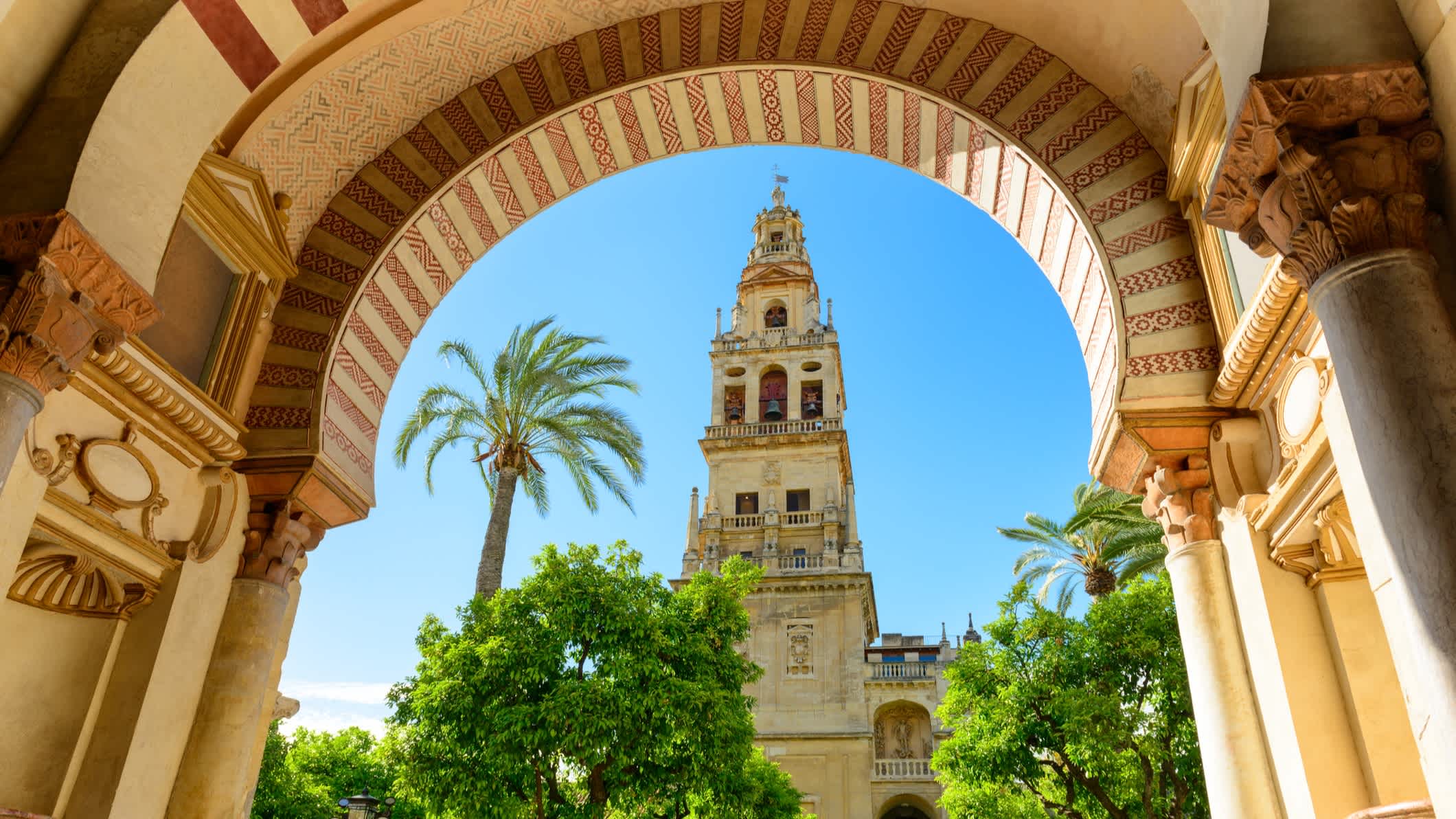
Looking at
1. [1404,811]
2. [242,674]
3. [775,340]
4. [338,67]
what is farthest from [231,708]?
[775,340]

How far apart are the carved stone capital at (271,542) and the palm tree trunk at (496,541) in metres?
10.0

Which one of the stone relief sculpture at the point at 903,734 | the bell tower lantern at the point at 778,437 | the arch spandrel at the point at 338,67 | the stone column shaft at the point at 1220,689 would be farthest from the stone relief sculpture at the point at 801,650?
the stone column shaft at the point at 1220,689

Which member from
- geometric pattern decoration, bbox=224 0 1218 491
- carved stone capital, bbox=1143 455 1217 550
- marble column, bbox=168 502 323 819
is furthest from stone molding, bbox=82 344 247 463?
carved stone capital, bbox=1143 455 1217 550

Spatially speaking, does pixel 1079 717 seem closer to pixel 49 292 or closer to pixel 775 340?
pixel 49 292

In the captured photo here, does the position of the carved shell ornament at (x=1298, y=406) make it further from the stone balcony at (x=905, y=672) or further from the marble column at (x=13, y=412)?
the stone balcony at (x=905, y=672)

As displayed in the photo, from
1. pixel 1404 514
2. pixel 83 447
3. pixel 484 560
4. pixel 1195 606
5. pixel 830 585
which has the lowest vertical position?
pixel 1404 514

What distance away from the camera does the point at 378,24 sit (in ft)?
23.3

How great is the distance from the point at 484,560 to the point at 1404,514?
631 inches

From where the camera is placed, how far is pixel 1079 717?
15.1m

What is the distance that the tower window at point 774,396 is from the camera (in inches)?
1639

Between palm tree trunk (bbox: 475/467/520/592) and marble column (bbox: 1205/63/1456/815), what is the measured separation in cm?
1508

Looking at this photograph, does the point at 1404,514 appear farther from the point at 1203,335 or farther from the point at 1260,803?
the point at 1203,335

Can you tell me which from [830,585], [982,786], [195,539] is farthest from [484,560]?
[830,585]

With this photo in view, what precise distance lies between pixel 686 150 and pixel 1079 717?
10926 millimetres
